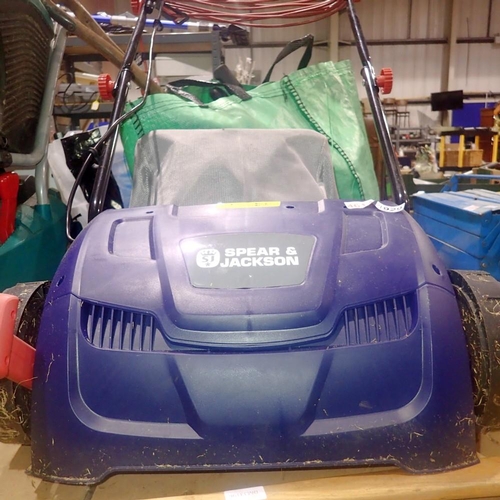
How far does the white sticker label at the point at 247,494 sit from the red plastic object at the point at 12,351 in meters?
0.27

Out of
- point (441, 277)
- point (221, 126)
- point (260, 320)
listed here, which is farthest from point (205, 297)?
point (221, 126)

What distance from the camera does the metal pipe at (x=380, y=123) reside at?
0.85 m

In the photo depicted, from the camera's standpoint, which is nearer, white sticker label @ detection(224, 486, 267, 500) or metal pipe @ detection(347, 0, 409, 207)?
white sticker label @ detection(224, 486, 267, 500)

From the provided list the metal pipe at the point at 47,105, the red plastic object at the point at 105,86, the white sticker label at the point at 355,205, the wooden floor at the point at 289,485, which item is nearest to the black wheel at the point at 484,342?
the wooden floor at the point at 289,485

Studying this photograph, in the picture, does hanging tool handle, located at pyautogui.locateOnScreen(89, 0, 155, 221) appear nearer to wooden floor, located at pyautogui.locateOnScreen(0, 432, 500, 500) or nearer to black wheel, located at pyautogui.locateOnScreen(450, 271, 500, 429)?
wooden floor, located at pyautogui.locateOnScreen(0, 432, 500, 500)

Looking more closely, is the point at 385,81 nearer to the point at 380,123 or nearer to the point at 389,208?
the point at 380,123

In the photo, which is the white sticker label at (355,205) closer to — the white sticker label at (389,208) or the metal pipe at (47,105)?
the white sticker label at (389,208)

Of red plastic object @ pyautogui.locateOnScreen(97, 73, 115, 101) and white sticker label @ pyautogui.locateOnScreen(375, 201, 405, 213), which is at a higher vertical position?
red plastic object @ pyautogui.locateOnScreen(97, 73, 115, 101)

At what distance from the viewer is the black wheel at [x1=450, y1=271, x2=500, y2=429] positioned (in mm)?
567

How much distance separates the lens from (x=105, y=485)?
1.88 ft

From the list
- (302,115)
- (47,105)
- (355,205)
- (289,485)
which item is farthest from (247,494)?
(47,105)

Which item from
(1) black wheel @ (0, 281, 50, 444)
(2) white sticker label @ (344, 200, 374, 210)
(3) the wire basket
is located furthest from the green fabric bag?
(3) the wire basket

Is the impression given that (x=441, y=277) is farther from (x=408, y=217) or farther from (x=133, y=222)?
(x=133, y=222)

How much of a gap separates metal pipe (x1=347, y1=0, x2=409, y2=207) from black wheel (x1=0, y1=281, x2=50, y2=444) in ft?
1.97
